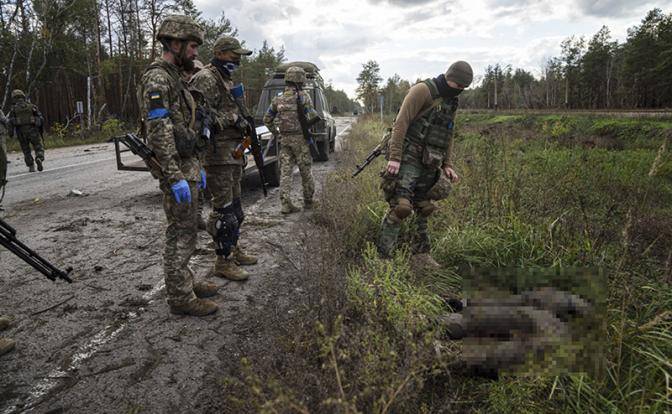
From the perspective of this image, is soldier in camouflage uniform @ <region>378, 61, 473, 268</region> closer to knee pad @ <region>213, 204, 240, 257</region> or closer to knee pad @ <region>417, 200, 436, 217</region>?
knee pad @ <region>417, 200, 436, 217</region>

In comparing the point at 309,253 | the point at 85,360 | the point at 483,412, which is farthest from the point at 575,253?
the point at 85,360

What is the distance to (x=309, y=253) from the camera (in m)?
2.87

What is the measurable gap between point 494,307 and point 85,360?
2.40 m

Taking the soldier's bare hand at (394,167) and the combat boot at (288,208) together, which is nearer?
the soldier's bare hand at (394,167)

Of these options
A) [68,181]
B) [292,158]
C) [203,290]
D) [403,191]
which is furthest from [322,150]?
[203,290]

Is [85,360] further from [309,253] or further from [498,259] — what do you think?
[498,259]

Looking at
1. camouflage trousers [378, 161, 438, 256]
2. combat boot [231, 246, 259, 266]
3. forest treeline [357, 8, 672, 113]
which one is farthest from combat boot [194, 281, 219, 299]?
forest treeline [357, 8, 672, 113]

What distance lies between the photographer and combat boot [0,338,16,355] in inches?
93.0

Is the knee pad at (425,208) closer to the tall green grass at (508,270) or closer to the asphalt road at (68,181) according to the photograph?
the tall green grass at (508,270)

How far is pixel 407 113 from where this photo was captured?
10.9 ft

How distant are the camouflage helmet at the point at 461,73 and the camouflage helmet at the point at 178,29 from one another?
6.57ft

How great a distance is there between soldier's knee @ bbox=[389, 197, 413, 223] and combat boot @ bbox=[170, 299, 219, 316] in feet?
5.58

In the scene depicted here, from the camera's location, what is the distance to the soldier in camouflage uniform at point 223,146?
3322 mm

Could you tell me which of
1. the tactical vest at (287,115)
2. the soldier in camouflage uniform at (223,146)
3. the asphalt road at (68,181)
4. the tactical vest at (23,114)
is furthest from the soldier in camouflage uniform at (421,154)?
the tactical vest at (23,114)
